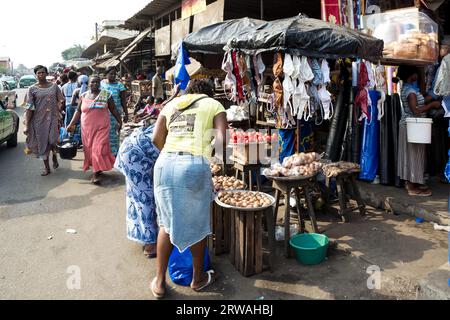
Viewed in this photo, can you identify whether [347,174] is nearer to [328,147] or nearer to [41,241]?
[328,147]

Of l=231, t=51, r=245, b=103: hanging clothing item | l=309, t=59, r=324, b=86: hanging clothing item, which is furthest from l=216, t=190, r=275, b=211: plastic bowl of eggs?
l=231, t=51, r=245, b=103: hanging clothing item

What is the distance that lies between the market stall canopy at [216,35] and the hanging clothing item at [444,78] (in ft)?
8.71

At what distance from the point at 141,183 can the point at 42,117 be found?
14.6ft

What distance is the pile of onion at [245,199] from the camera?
365 centimetres

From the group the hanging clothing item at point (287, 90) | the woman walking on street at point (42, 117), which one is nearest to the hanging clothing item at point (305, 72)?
the hanging clothing item at point (287, 90)

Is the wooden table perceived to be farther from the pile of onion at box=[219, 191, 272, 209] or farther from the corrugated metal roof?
the corrugated metal roof

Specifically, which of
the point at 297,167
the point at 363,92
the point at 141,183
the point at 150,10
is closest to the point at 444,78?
the point at 363,92

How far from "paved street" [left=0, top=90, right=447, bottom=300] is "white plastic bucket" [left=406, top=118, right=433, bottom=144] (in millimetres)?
1116

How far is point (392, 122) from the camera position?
18.8ft

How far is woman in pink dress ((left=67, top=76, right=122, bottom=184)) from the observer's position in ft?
21.4

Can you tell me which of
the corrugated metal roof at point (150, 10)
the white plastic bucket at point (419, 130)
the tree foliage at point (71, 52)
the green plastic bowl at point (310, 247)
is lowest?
the green plastic bowl at point (310, 247)

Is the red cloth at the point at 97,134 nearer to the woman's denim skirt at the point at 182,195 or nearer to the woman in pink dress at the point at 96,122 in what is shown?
the woman in pink dress at the point at 96,122

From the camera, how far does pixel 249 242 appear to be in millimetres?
3607
